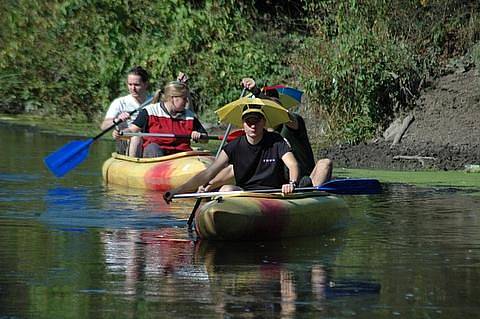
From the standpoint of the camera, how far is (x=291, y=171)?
39.7ft

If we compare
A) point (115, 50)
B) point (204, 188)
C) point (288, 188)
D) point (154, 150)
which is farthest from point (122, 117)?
point (115, 50)

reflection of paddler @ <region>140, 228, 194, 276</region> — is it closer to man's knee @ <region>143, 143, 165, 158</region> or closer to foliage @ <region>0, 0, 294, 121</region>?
man's knee @ <region>143, 143, 165, 158</region>

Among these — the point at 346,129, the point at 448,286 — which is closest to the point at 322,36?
the point at 346,129

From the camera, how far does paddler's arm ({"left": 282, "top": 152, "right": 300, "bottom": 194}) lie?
11.9 m

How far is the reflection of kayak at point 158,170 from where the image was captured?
1633cm

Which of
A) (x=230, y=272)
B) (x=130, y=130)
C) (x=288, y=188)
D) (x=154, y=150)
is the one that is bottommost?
(x=230, y=272)

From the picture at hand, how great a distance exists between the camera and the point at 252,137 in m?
12.2

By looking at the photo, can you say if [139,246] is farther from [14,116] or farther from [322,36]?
[14,116]

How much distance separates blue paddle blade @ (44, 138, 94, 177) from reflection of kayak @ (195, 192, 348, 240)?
575cm

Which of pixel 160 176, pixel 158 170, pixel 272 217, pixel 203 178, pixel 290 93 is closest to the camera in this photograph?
pixel 272 217

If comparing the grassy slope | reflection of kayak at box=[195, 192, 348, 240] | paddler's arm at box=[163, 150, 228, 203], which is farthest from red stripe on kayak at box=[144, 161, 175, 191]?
reflection of kayak at box=[195, 192, 348, 240]

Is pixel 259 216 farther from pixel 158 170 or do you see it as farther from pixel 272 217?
pixel 158 170

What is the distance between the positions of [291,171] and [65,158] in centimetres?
614

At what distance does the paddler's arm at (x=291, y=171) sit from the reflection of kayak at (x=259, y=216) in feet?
0.46
